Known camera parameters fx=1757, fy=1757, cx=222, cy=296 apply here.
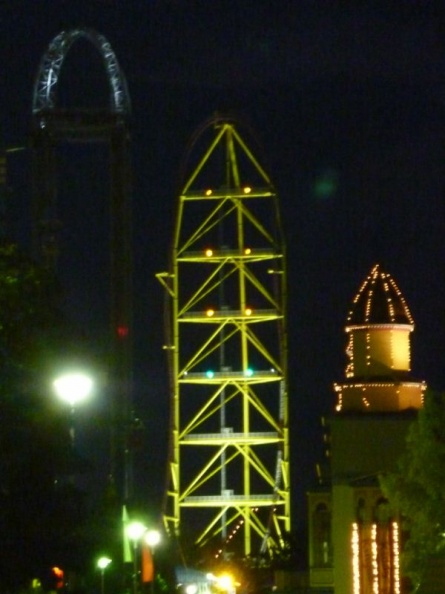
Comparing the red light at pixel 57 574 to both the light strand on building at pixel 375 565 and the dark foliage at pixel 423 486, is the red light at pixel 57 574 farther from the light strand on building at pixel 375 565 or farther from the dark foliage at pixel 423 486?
the light strand on building at pixel 375 565

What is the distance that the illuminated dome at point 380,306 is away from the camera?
7675cm

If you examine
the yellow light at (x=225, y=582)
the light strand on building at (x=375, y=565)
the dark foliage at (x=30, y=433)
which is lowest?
the dark foliage at (x=30, y=433)

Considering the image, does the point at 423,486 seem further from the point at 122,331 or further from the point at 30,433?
the point at 30,433

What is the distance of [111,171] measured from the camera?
71.7m

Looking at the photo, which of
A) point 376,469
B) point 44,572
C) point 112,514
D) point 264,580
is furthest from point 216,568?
point 44,572

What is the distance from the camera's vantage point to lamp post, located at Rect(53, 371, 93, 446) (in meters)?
27.9

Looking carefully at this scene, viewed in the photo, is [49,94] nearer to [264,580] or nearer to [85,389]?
[264,580]

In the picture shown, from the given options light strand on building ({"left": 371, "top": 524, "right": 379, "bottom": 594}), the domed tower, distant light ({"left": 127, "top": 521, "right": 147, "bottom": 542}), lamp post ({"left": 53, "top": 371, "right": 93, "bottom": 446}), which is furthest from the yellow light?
lamp post ({"left": 53, "top": 371, "right": 93, "bottom": 446})

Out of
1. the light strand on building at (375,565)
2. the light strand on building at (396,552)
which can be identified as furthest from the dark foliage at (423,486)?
the light strand on building at (375,565)

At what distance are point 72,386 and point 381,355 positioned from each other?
49644 mm

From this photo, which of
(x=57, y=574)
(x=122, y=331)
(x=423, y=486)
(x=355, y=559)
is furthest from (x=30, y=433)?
(x=355, y=559)

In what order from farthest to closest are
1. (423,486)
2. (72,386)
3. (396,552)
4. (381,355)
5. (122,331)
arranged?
(381,355) → (122,331) → (396,552) → (423,486) → (72,386)

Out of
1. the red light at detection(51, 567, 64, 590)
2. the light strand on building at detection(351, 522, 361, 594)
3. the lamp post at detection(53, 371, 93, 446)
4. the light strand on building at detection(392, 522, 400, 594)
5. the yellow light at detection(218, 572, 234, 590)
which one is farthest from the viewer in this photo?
the yellow light at detection(218, 572, 234, 590)

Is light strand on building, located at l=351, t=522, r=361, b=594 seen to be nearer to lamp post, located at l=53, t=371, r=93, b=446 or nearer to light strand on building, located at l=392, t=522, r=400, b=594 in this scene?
light strand on building, located at l=392, t=522, r=400, b=594
